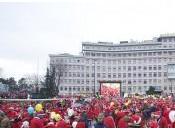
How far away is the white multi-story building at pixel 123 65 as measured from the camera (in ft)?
526

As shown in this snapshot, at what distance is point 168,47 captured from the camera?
161m

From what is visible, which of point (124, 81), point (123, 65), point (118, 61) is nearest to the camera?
point (124, 81)

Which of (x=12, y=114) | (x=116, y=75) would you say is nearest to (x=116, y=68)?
(x=116, y=75)

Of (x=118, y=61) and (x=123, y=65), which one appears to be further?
(x=118, y=61)

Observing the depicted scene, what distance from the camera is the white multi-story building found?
526 ft

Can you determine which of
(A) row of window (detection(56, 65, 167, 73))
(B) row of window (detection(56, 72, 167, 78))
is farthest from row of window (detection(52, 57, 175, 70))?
(B) row of window (detection(56, 72, 167, 78))

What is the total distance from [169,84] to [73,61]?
1357 inches

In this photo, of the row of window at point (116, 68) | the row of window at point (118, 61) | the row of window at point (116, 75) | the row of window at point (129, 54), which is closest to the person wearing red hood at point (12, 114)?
the row of window at point (118, 61)

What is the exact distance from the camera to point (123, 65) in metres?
167

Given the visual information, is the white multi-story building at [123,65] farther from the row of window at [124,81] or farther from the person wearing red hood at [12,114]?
the person wearing red hood at [12,114]

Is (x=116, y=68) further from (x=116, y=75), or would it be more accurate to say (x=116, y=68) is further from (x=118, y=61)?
(x=118, y=61)

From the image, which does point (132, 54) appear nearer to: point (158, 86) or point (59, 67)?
point (158, 86)

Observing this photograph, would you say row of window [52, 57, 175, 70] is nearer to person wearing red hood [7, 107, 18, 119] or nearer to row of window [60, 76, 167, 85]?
row of window [60, 76, 167, 85]

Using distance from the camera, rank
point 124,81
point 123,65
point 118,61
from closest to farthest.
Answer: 1. point 124,81
2. point 123,65
3. point 118,61
